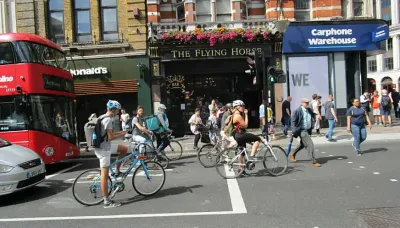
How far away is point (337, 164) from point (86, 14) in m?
14.0

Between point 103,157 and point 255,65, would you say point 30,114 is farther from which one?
point 255,65

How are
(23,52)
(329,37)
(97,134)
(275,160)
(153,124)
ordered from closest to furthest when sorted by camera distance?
(97,134)
(275,160)
(23,52)
(153,124)
(329,37)

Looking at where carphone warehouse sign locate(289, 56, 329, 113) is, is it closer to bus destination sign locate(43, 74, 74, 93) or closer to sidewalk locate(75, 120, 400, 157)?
sidewalk locate(75, 120, 400, 157)

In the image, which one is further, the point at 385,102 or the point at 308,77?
the point at 308,77

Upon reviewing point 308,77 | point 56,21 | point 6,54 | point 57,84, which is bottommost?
point 57,84

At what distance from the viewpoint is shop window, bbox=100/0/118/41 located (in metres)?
17.3

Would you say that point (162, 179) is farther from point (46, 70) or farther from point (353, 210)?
point (46, 70)

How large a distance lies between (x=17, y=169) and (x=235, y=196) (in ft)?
13.0

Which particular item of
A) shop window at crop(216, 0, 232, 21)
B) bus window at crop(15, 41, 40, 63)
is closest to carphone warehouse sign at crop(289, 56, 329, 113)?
shop window at crop(216, 0, 232, 21)

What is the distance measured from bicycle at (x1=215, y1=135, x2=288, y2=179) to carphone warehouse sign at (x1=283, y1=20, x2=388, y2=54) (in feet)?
33.6

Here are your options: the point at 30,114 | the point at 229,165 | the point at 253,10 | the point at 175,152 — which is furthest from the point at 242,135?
the point at 253,10

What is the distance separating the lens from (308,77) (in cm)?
1722

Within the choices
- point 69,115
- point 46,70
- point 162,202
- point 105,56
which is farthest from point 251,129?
point 162,202

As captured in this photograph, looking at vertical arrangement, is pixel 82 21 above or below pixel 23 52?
above
